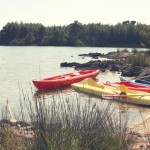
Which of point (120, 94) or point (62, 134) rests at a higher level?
point (62, 134)

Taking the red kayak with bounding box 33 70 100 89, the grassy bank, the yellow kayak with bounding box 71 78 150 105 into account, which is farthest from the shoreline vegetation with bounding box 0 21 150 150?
the red kayak with bounding box 33 70 100 89

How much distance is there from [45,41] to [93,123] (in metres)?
93.5

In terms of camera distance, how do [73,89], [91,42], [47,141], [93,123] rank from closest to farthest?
[47,141]
[93,123]
[73,89]
[91,42]

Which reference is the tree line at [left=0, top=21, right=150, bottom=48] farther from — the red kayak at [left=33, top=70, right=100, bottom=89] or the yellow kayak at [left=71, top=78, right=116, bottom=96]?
the yellow kayak at [left=71, top=78, right=116, bottom=96]

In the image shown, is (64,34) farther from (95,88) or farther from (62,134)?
(62,134)

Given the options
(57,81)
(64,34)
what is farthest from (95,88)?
(64,34)

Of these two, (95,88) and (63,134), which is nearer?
(63,134)

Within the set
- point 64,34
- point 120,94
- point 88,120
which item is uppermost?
point 64,34

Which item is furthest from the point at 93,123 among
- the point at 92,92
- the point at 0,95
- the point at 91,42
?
the point at 91,42

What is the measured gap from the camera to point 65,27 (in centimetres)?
10019

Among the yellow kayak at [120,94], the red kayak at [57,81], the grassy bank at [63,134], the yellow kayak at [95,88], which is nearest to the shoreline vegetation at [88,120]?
the grassy bank at [63,134]

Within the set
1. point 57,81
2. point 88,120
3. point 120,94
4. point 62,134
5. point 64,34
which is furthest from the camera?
point 64,34

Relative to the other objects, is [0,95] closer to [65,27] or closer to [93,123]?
[93,123]

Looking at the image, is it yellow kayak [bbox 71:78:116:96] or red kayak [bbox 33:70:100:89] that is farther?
red kayak [bbox 33:70:100:89]
